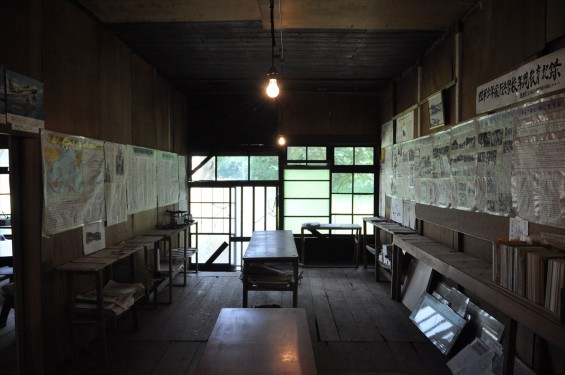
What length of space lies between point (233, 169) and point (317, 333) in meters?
4.60

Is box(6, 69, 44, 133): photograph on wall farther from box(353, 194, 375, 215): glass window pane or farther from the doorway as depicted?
box(353, 194, 375, 215): glass window pane

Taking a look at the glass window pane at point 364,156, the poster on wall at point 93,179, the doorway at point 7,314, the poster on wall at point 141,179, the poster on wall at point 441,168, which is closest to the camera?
the doorway at point 7,314

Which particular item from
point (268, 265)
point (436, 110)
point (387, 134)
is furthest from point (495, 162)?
point (387, 134)

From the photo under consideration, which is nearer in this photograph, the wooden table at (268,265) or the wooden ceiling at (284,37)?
the wooden ceiling at (284,37)

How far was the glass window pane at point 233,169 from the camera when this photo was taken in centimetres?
816

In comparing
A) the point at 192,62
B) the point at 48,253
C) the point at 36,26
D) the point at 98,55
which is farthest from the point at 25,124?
the point at 192,62

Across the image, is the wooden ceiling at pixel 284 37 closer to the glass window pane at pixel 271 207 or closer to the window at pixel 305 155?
the window at pixel 305 155

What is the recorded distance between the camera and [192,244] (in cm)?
823

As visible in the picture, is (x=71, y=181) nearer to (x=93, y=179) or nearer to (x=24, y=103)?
(x=93, y=179)

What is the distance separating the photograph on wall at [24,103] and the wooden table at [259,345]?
2193 millimetres

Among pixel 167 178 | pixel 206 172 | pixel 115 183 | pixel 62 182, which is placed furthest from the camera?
pixel 206 172

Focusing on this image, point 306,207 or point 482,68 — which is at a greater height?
point 482,68

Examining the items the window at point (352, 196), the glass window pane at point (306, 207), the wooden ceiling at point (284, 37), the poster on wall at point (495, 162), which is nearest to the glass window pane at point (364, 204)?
the window at point (352, 196)

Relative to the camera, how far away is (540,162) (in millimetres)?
2688
